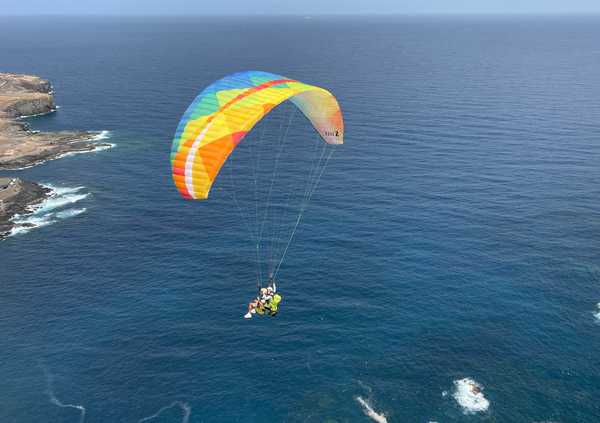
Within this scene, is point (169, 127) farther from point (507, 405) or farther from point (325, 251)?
point (507, 405)

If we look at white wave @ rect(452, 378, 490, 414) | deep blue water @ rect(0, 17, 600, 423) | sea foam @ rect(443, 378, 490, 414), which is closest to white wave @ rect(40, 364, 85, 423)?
deep blue water @ rect(0, 17, 600, 423)

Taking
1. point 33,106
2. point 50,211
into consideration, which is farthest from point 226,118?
point 33,106

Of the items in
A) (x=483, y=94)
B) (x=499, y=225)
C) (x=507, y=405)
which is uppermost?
(x=483, y=94)

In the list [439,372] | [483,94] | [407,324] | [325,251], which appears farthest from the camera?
[483,94]

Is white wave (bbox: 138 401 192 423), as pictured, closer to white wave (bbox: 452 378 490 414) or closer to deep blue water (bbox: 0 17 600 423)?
deep blue water (bbox: 0 17 600 423)

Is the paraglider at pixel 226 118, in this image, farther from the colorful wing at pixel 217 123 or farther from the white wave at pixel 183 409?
the white wave at pixel 183 409

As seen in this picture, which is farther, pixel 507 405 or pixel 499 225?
pixel 499 225

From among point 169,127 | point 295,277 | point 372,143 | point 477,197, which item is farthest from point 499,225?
point 169,127

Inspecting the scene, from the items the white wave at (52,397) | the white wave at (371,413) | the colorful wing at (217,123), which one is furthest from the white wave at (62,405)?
the white wave at (371,413)
